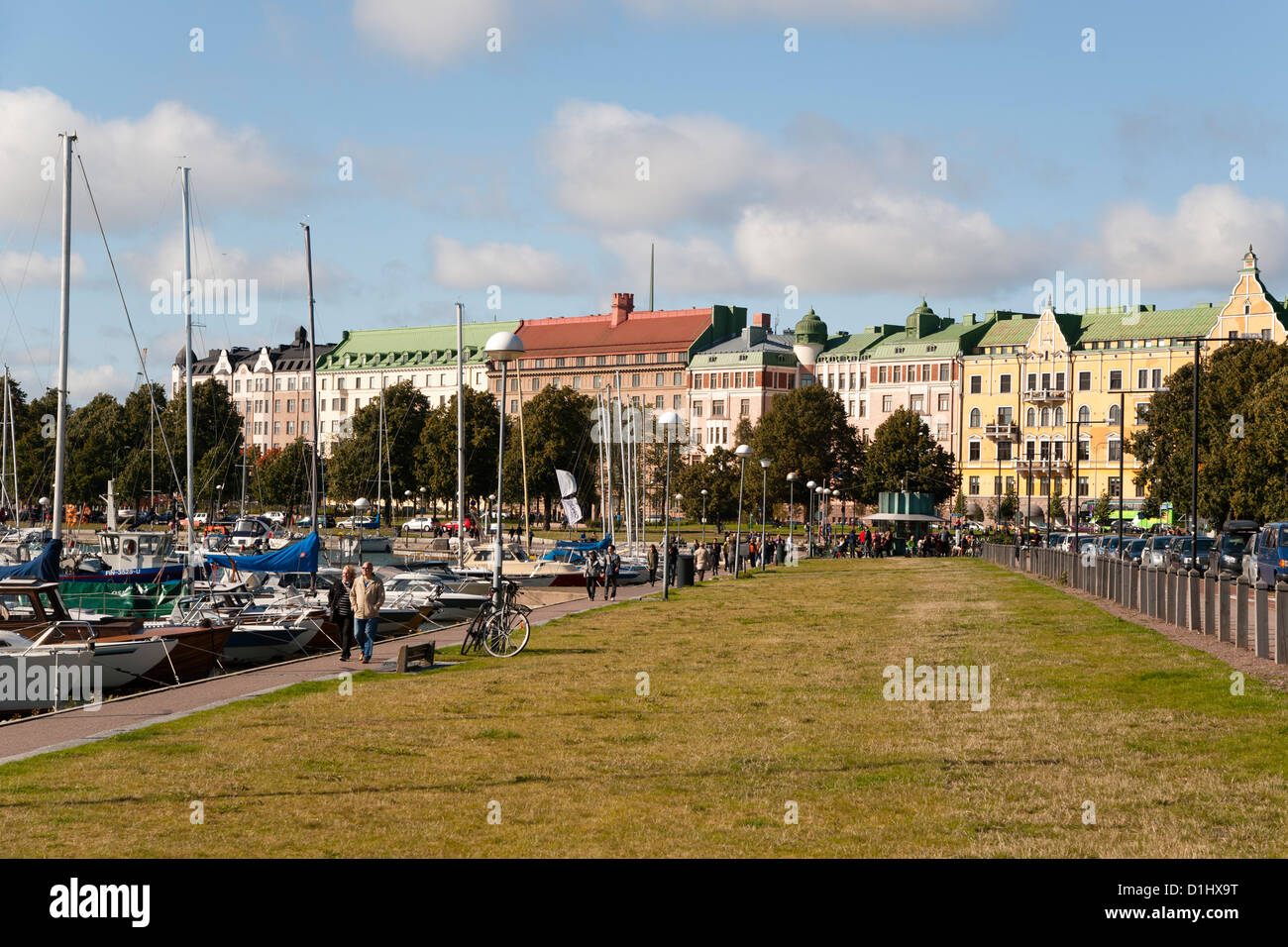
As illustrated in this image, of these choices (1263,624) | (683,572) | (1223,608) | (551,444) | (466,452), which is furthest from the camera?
(551,444)

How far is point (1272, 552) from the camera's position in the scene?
39156 millimetres

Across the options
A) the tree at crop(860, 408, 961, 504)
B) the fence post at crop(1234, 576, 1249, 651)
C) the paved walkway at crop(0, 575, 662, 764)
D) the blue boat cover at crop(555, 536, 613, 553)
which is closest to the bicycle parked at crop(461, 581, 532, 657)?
the paved walkway at crop(0, 575, 662, 764)

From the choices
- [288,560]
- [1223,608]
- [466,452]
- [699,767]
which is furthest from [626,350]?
[699,767]

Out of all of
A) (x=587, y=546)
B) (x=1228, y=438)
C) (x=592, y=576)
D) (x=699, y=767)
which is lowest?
(x=587, y=546)

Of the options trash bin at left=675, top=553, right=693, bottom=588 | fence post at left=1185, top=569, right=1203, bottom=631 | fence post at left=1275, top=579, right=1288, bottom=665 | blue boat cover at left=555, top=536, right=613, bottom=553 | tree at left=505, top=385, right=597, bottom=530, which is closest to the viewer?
fence post at left=1275, top=579, right=1288, bottom=665

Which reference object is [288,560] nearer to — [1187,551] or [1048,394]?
[1187,551]

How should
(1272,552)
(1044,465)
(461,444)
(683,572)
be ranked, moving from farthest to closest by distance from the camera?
(1044,465) → (683,572) → (461,444) → (1272,552)

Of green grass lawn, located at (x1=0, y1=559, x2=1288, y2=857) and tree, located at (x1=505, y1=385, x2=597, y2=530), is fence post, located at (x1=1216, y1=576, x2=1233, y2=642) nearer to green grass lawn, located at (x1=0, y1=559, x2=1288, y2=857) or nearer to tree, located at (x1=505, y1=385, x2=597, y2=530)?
green grass lawn, located at (x1=0, y1=559, x2=1288, y2=857)

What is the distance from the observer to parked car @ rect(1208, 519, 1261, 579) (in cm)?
4517

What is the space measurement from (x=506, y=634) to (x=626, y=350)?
144 meters

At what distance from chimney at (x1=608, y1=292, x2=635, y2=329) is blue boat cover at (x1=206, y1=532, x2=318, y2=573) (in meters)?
136

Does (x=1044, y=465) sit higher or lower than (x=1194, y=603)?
higher

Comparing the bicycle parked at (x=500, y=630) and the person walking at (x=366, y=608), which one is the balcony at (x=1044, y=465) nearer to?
the bicycle parked at (x=500, y=630)
